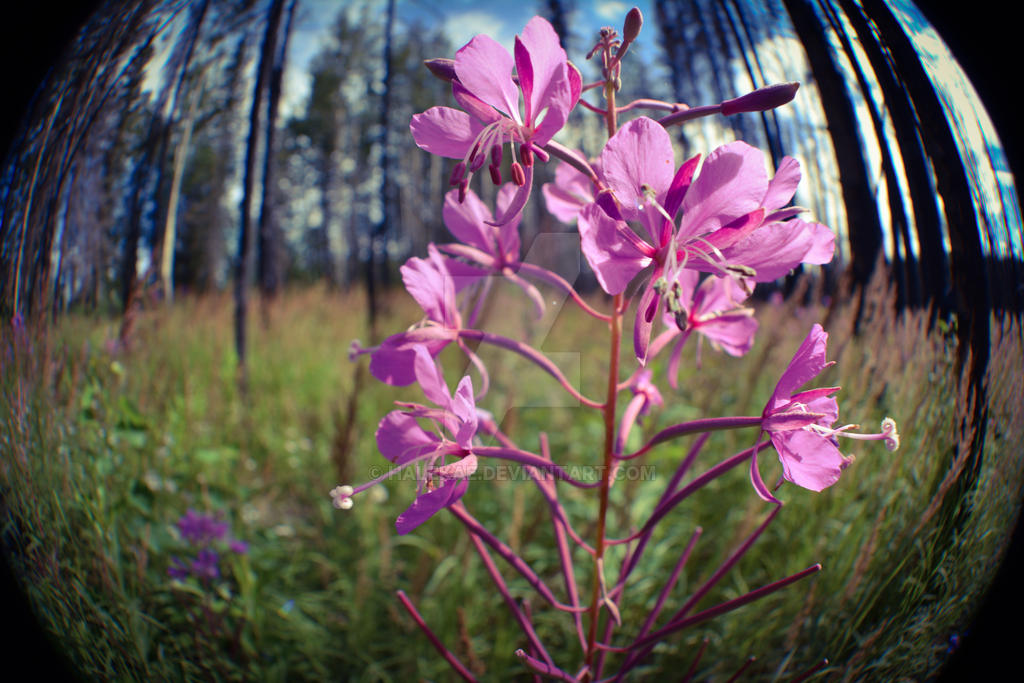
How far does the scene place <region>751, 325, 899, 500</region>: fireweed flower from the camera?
805mm

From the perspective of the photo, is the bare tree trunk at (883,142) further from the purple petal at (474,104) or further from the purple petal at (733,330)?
the purple petal at (474,104)

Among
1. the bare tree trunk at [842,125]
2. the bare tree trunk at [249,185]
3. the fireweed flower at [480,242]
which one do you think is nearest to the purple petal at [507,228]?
the fireweed flower at [480,242]

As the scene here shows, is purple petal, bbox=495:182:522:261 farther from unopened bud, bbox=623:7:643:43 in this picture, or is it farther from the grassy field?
unopened bud, bbox=623:7:643:43

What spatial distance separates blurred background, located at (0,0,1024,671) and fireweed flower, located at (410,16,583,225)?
236 millimetres

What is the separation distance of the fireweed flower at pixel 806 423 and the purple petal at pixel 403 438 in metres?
0.54

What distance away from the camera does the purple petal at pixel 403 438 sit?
2.99 ft

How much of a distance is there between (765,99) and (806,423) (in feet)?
1.70

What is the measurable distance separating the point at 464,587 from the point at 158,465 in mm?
1149

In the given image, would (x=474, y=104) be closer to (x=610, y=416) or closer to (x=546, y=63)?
(x=546, y=63)

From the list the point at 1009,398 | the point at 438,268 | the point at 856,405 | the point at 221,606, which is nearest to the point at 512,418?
the point at 438,268

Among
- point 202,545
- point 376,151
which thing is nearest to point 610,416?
point 376,151

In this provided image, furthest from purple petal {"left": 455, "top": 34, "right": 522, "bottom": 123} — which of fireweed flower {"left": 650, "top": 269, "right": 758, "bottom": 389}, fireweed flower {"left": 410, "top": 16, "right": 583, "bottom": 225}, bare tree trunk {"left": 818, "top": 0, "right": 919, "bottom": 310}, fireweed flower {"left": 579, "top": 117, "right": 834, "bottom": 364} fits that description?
bare tree trunk {"left": 818, "top": 0, "right": 919, "bottom": 310}

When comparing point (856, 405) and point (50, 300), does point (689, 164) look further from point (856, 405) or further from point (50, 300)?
point (50, 300)

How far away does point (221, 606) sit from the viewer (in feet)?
5.62
